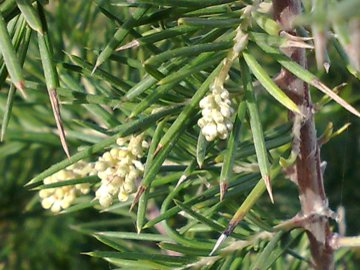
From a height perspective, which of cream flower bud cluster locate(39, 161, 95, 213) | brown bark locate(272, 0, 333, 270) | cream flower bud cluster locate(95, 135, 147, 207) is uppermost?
brown bark locate(272, 0, 333, 270)

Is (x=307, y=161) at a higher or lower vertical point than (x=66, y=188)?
higher

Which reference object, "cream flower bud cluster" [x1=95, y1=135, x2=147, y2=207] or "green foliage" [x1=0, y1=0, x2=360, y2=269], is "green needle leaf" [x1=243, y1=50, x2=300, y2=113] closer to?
"green foliage" [x1=0, y1=0, x2=360, y2=269]

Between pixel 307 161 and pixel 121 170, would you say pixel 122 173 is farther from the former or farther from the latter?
pixel 307 161

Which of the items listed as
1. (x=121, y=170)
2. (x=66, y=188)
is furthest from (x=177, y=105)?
(x=66, y=188)

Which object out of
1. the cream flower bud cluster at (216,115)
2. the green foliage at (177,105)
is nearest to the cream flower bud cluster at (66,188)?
the green foliage at (177,105)

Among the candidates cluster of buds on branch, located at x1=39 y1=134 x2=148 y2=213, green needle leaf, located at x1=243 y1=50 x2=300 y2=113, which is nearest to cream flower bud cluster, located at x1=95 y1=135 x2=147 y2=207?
cluster of buds on branch, located at x1=39 y1=134 x2=148 y2=213

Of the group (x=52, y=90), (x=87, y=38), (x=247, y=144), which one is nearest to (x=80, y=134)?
(x=87, y=38)

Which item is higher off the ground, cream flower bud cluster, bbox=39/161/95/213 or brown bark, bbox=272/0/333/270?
brown bark, bbox=272/0/333/270
